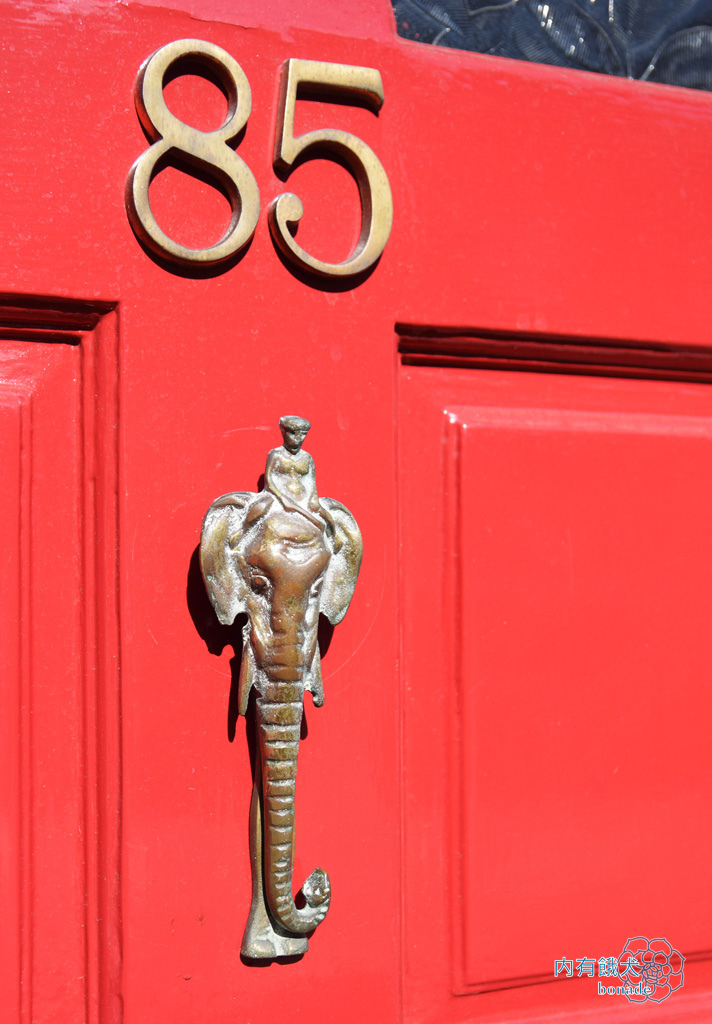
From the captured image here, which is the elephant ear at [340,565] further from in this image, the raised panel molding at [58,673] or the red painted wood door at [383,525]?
the raised panel molding at [58,673]

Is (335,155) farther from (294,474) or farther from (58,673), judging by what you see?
(58,673)

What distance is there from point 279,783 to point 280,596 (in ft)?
0.44

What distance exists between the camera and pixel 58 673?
0.69 metres

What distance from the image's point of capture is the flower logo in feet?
2.67

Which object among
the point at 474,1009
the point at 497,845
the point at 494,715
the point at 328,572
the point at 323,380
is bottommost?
the point at 474,1009

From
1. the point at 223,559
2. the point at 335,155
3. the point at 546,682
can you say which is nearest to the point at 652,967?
the point at 546,682

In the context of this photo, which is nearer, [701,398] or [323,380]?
[323,380]

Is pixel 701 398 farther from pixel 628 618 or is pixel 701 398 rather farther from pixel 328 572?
pixel 328 572

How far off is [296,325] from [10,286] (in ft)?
0.68

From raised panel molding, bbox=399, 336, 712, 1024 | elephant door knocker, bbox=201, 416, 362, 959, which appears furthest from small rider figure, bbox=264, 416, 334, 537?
raised panel molding, bbox=399, 336, 712, 1024

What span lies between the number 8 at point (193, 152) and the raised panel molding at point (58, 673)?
7 cm

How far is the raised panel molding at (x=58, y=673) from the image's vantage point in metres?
0.68

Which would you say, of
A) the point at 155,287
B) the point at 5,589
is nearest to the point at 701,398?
the point at 155,287

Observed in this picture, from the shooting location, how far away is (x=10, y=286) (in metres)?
0.67
